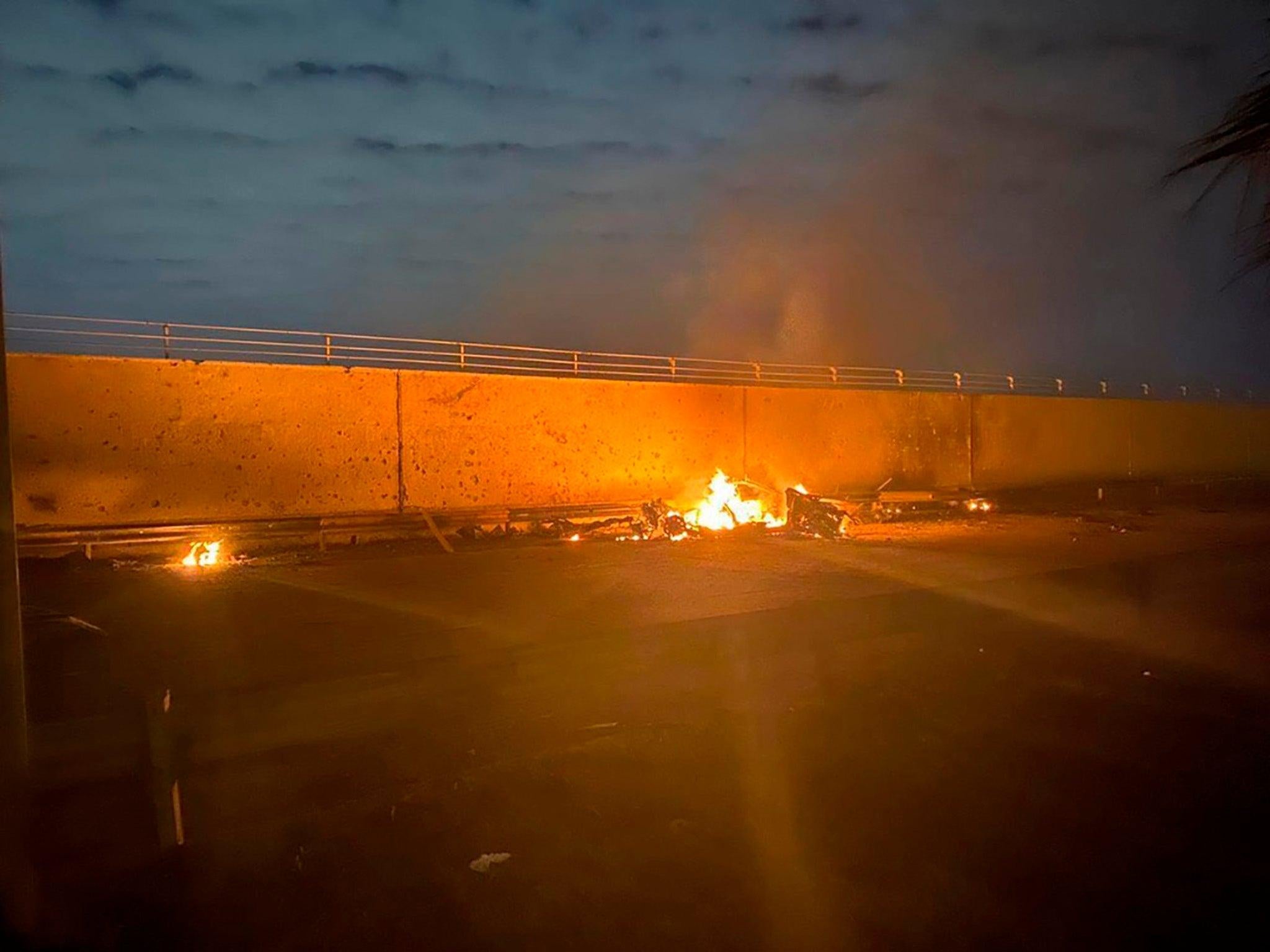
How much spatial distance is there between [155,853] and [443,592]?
6795 mm

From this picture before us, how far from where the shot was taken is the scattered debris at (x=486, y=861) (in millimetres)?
3826

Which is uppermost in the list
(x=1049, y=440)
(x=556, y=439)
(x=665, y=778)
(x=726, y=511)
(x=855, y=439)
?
(x=556, y=439)

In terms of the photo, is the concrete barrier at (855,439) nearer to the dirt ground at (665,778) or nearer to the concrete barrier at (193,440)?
the concrete barrier at (193,440)

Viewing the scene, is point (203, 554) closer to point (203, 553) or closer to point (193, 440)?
point (203, 553)

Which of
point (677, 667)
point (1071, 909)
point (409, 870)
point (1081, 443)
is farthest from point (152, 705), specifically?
point (1081, 443)

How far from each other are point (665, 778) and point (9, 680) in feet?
10.7

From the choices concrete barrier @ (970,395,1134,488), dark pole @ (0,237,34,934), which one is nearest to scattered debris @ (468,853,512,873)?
dark pole @ (0,237,34,934)

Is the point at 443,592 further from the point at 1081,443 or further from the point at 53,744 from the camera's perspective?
the point at 1081,443

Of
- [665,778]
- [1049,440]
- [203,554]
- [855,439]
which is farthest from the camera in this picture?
[1049,440]

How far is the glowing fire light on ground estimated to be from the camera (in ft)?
45.0

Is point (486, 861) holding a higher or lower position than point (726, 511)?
lower

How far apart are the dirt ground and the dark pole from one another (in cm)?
65

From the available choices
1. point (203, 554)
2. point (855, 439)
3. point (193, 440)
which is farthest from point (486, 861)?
point (855, 439)

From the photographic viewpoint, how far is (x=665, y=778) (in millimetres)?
4871
